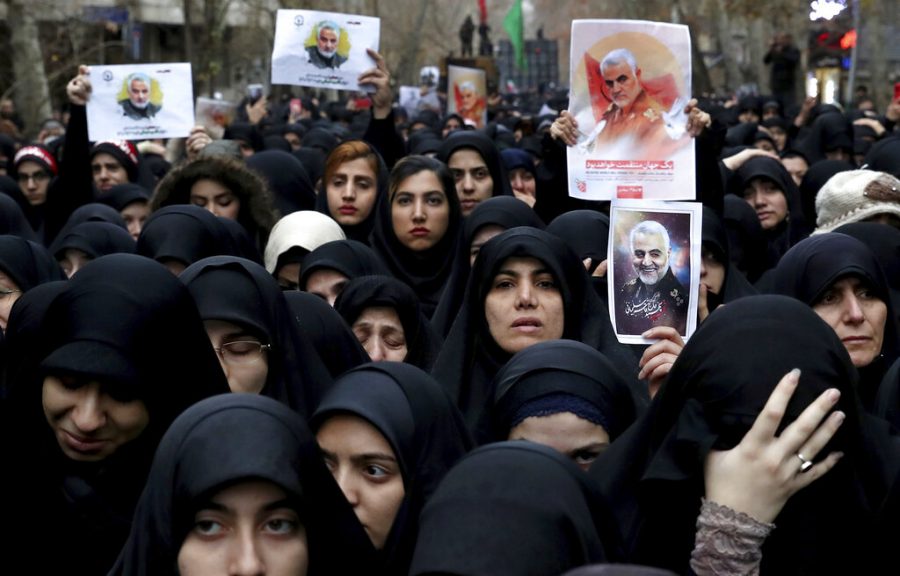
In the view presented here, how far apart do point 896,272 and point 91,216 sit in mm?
3417

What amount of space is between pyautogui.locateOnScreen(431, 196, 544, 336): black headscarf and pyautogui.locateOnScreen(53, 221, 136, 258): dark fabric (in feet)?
4.28

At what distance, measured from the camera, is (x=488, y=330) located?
449 cm

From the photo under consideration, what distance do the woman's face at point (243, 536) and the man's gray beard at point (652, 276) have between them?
204cm

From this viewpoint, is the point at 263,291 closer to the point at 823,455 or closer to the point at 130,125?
the point at 823,455

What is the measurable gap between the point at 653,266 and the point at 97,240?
2474mm

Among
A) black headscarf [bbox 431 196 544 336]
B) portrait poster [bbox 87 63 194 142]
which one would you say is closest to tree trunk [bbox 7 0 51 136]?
portrait poster [bbox 87 63 194 142]

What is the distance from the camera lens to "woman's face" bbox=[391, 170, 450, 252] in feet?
20.3

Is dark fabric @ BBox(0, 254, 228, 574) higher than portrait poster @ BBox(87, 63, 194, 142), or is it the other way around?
portrait poster @ BBox(87, 63, 194, 142)

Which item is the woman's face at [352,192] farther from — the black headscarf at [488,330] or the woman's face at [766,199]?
the black headscarf at [488,330]

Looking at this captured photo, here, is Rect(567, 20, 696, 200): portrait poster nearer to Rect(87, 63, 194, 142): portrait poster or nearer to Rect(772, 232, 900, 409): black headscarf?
Rect(772, 232, 900, 409): black headscarf

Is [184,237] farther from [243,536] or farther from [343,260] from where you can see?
[243,536]

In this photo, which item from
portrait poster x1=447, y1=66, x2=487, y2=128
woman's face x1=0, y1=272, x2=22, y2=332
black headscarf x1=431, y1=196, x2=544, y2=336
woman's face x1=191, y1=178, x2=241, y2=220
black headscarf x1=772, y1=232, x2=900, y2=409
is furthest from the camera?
portrait poster x1=447, y1=66, x2=487, y2=128

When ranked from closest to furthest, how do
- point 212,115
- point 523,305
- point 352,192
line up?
point 523,305, point 352,192, point 212,115

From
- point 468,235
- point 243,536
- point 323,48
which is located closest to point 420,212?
point 468,235
